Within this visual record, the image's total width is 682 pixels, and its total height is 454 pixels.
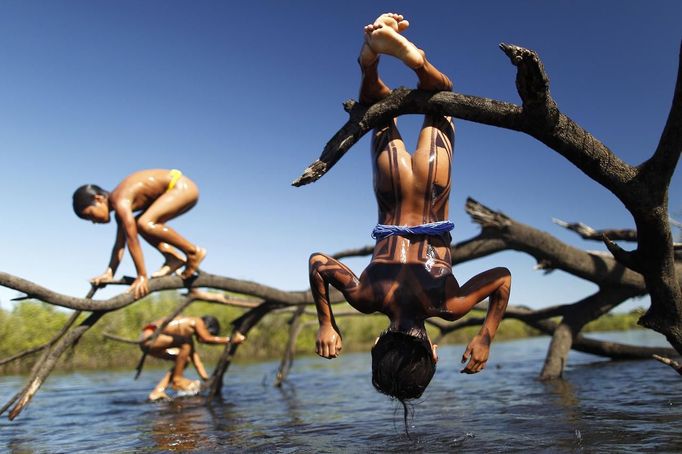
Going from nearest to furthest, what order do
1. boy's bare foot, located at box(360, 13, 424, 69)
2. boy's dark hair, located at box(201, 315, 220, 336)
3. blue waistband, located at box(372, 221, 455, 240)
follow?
boy's bare foot, located at box(360, 13, 424, 69)
blue waistband, located at box(372, 221, 455, 240)
boy's dark hair, located at box(201, 315, 220, 336)

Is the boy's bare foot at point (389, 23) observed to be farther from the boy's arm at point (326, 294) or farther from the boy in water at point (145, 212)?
the boy in water at point (145, 212)

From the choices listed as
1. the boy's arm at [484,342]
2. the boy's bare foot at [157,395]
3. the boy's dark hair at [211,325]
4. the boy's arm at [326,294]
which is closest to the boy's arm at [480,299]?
the boy's arm at [484,342]

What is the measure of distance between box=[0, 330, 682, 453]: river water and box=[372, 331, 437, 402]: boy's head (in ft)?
4.79

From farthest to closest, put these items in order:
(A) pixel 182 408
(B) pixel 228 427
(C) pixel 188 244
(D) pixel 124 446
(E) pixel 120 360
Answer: (E) pixel 120 360 → (A) pixel 182 408 → (C) pixel 188 244 → (B) pixel 228 427 → (D) pixel 124 446

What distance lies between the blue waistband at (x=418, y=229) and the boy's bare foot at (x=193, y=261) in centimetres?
417

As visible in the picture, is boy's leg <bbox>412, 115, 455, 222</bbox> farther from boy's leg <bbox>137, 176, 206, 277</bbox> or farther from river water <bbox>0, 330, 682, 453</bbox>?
boy's leg <bbox>137, 176, 206, 277</bbox>

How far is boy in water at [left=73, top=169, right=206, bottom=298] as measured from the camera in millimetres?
6508

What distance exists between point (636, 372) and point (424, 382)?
801 centimetres

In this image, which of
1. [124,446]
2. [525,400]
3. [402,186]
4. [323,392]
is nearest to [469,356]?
[402,186]

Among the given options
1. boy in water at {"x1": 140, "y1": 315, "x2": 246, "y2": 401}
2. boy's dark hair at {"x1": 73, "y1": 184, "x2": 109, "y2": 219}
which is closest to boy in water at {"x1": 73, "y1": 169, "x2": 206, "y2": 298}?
boy's dark hair at {"x1": 73, "y1": 184, "x2": 109, "y2": 219}

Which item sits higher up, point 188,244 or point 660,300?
point 188,244

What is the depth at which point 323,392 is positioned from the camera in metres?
9.67

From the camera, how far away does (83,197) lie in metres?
6.69

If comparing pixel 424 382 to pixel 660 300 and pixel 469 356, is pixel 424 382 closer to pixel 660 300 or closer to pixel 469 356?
pixel 469 356
